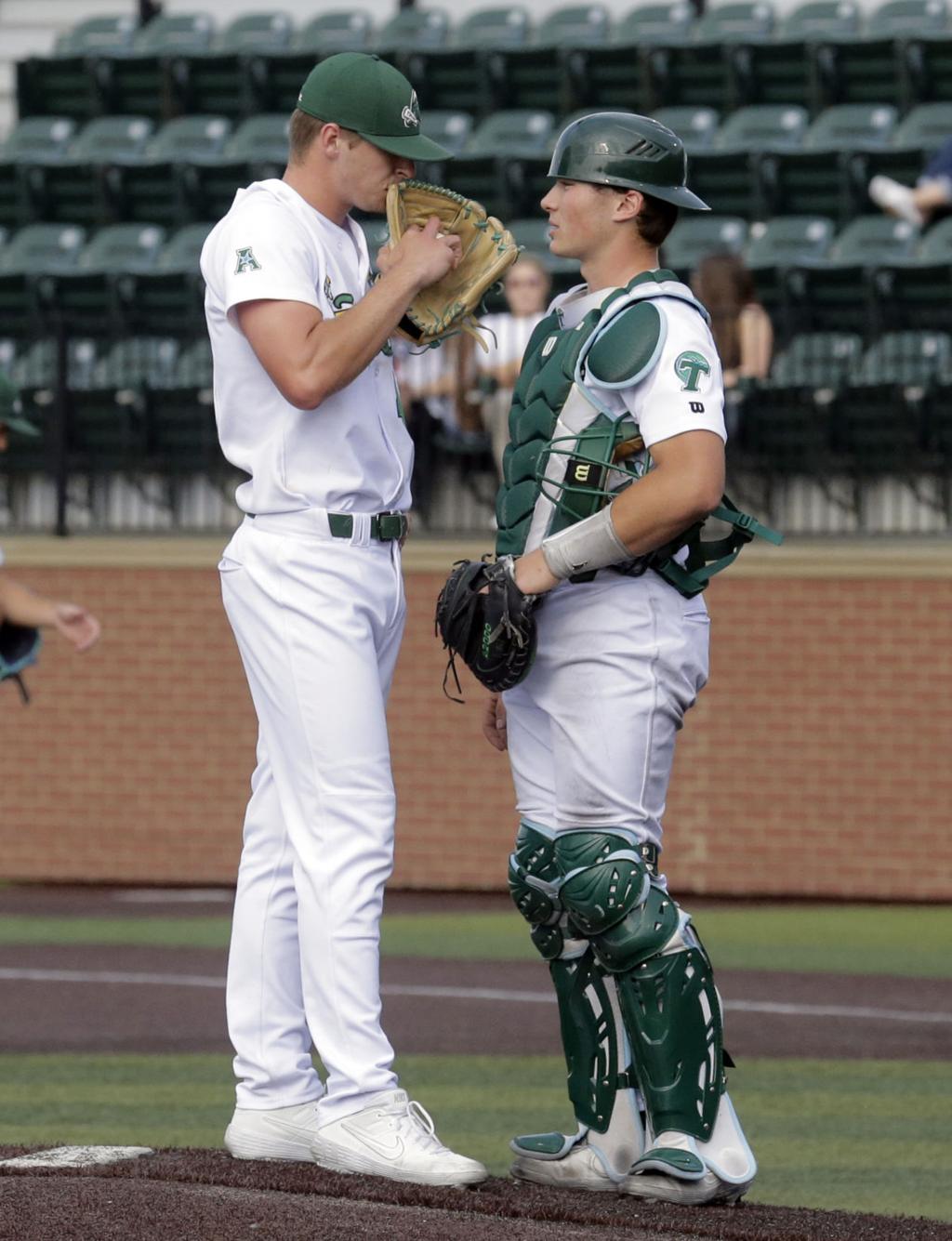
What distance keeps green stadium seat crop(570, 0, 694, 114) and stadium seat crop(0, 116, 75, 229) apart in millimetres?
4189

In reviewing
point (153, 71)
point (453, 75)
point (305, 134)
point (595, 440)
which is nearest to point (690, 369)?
point (595, 440)

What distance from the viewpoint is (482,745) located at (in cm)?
1212

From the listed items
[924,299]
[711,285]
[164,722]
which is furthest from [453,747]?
[924,299]

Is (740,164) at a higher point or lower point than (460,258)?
higher

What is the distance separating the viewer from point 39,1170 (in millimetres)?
4660

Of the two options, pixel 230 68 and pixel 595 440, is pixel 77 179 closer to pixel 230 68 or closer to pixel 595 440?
pixel 230 68

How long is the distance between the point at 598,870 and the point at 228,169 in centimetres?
1205

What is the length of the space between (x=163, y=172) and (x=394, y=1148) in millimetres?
12748

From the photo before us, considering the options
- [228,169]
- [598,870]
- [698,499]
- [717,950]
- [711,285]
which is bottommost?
[717,950]

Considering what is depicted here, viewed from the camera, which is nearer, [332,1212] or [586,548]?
[332,1212]

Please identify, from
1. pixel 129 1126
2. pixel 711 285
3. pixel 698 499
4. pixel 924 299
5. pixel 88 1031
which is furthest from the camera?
pixel 924 299

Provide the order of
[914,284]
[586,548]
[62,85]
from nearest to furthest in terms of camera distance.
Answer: [586,548] → [914,284] → [62,85]

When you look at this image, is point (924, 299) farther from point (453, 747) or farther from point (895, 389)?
point (453, 747)

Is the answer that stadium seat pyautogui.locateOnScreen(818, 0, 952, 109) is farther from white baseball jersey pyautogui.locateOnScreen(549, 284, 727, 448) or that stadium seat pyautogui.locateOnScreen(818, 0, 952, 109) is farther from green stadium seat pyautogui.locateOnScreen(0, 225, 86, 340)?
white baseball jersey pyautogui.locateOnScreen(549, 284, 727, 448)
